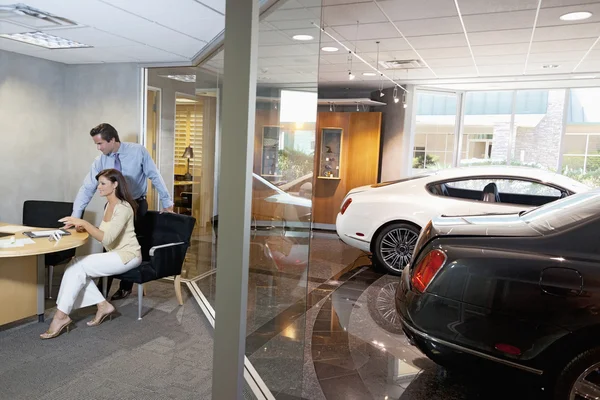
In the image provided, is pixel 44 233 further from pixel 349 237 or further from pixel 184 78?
pixel 349 237

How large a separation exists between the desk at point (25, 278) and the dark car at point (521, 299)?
8.79 feet

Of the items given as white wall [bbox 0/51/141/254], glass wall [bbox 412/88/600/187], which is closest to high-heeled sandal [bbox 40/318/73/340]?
white wall [bbox 0/51/141/254]

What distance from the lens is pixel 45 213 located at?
4633 mm

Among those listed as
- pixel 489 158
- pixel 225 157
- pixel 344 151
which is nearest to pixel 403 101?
pixel 344 151

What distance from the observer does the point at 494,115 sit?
8727mm

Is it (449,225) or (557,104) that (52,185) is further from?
(557,104)

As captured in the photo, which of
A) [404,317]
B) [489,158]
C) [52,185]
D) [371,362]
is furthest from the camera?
[489,158]

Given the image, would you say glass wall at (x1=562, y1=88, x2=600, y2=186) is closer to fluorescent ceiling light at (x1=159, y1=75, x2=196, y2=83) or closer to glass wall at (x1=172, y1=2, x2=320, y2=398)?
glass wall at (x1=172, y1=2, x2=320, y2=398)

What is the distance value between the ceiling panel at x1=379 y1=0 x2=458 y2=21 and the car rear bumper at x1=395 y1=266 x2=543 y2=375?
2.43 metres

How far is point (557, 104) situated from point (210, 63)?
6945 mm

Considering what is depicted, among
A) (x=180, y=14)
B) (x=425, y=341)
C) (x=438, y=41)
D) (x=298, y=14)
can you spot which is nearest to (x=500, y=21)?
(x=438, y=41)

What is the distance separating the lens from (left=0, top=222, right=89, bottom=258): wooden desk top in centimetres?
316

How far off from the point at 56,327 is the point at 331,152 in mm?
6090

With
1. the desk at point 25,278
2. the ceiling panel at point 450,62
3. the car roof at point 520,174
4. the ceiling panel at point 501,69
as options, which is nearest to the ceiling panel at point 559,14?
the car roof at point 520,174
